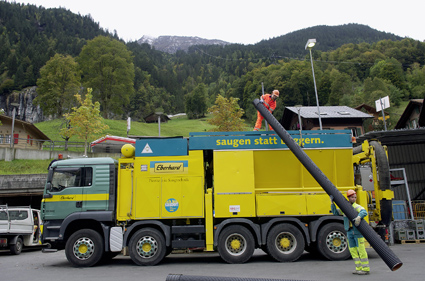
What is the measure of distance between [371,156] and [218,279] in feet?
27.7

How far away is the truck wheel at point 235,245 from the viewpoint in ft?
29.1

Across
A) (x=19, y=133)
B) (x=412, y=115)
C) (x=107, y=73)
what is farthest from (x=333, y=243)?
(x=107, y=73)

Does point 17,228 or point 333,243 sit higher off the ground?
point 17,228

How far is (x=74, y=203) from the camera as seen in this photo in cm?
935

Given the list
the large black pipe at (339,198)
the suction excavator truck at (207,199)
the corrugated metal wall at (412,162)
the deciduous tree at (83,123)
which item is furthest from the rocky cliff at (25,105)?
the large black pipe at (339,198)

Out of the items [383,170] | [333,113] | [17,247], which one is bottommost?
[17,247]

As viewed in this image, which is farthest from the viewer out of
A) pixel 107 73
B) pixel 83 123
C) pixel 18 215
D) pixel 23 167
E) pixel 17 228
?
pixel 107 73

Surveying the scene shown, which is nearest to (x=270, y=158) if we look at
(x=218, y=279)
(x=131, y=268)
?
(x=131, y=268)

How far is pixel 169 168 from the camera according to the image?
9328 mm

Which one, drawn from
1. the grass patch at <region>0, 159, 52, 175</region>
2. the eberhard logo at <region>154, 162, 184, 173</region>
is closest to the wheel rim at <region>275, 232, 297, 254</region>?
the eberhard logo at <region>154, 162, 184, 173</region>

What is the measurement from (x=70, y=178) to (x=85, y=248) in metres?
2.05

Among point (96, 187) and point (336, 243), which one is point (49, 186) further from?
point (336, 243)

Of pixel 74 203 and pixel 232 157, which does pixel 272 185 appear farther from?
pixel 74 203

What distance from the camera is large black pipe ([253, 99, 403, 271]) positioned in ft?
19.9
